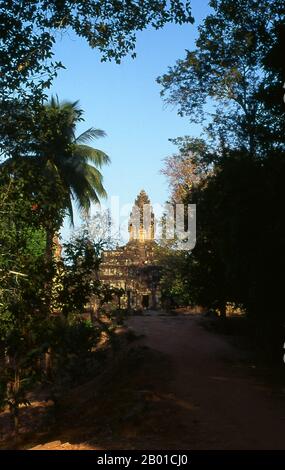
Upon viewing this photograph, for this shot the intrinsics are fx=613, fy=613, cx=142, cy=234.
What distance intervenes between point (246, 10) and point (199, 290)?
12.0m

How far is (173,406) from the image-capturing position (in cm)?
1198

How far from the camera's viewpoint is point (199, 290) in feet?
81.1

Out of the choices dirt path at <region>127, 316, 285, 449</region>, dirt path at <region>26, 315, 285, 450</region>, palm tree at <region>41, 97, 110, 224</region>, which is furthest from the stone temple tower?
dirt path at <region>26, 315, 285, 450</region>

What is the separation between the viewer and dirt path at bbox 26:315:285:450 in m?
9.46

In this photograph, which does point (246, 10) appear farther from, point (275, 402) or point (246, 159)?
point (275, 402)

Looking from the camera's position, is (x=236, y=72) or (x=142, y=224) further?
(x=142, y=224)

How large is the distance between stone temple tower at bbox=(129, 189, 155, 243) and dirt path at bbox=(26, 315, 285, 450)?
2473 centimetres

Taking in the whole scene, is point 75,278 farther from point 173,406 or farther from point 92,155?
point 92,155

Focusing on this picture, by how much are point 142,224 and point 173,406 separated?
3707cm

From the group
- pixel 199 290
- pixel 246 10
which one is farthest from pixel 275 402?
pixel 199 290

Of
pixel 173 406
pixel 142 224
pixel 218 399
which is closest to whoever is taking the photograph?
pixel 173 406

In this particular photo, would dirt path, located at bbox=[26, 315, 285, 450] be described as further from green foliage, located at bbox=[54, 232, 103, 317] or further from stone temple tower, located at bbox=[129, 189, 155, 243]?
stone temple tower, located at bbox=[129, 189, 155, 243]

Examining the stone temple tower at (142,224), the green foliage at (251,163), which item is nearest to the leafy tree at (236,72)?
the green foliage at (251,163)

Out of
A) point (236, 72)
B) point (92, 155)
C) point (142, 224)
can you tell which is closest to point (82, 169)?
point (92, 155)
